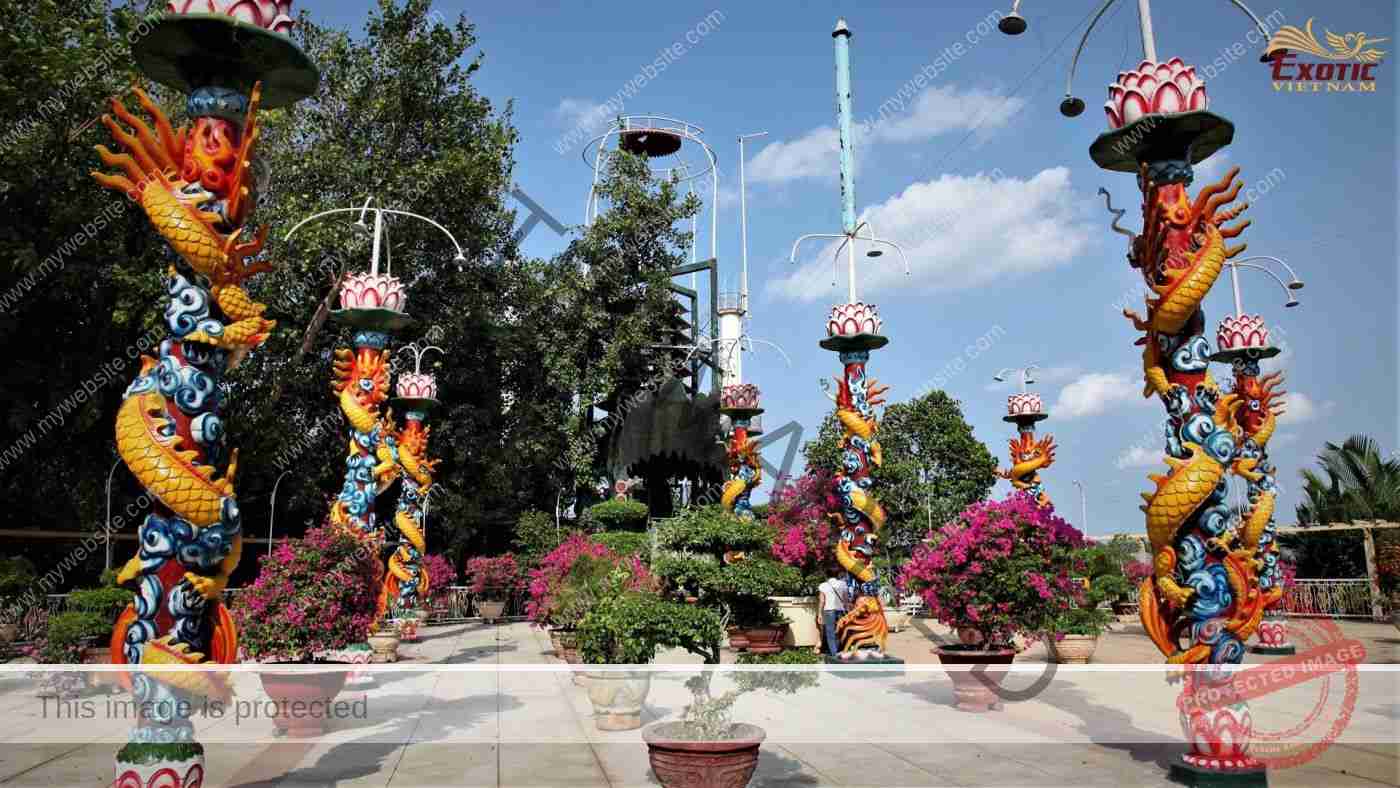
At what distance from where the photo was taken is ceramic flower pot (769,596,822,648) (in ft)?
49.5

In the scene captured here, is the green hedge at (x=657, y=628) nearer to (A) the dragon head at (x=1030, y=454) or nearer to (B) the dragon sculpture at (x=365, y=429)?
(B) the dragon sculpture at (x=365, y=429)

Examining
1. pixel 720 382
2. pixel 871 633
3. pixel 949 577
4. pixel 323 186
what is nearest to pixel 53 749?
pixel 949 577

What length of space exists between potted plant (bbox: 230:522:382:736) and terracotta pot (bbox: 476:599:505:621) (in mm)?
15120

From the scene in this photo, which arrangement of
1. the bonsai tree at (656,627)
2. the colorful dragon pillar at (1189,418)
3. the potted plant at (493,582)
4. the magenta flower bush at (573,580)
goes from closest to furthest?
the colorful dragon pillar at (1189,418) < the bonsai tree at (656,627) < the magenta flower bush at (573,580) < the potted plant at (493,582)

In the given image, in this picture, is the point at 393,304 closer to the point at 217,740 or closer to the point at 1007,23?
the point at 217,740

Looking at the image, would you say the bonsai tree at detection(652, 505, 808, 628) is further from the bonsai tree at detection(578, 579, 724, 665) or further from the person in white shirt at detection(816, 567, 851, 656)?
the person in white shirt at detection(816, 567, 851, 656)

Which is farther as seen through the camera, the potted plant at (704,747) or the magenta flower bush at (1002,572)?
the magenta flower bush at (1002,572)

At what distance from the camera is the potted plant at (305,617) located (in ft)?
24.5

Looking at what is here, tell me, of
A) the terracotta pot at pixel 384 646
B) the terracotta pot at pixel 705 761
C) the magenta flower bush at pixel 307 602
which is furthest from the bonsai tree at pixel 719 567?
the terracotta pot at pixel 384 646

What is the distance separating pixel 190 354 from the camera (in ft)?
16.4

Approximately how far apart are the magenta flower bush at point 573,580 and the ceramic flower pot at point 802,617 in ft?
11.2

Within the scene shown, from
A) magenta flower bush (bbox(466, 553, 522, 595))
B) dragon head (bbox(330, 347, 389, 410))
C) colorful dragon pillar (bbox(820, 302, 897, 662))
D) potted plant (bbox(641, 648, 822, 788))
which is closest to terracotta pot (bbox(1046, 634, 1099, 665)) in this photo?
colorful dragon pillar (bbox(820, 302, 897, 662))

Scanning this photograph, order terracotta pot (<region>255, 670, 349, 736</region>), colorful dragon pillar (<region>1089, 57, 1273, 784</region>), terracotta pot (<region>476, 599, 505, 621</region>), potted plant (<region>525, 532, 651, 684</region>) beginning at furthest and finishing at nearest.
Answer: terracotta pot (<region>476, 599, 505, 621</region>) → potted plant (<region>525, 532, 651, 684</region>) → terracotta pot (<region>255, 670, 349, 736</region>) → colorful dragon pillar (<region>1089, 57, 1273, 784</region>)

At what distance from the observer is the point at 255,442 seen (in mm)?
20297
